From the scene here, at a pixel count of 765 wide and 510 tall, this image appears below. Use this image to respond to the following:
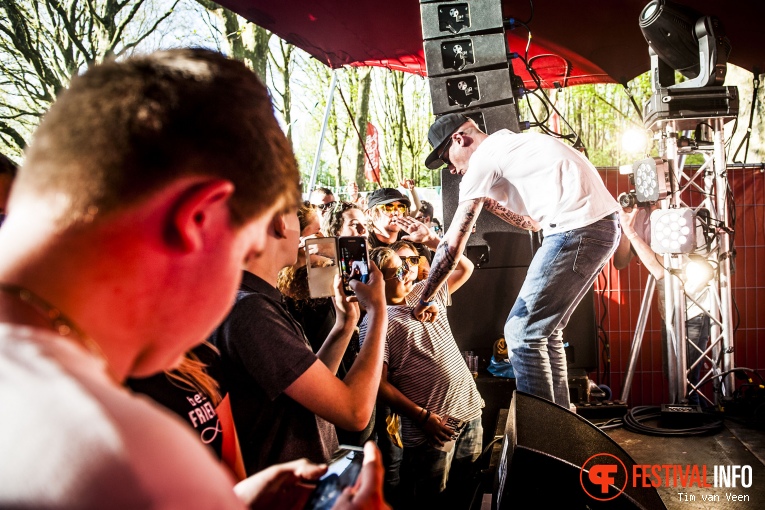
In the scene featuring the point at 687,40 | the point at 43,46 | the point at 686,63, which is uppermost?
the point at 43,46

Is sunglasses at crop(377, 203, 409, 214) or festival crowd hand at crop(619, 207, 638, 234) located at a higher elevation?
sunglasses at crop(377, 203, 409, 214)

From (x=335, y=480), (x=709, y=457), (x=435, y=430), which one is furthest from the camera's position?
(x=709, y=457)

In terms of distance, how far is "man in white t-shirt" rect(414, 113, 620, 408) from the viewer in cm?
312

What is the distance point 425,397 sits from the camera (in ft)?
10.2

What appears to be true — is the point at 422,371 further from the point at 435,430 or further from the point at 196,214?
the point at 196,214

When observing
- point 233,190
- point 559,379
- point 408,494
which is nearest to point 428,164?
point 559,379

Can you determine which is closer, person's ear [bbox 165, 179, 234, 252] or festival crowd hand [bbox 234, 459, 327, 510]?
person's ear [bbox 165, 179, 234, 252]

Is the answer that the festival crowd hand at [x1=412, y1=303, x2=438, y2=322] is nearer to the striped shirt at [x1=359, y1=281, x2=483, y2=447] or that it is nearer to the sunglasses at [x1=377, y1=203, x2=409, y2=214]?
the striped shirt at [x1=359, y1=281, x2=483, y2=447]

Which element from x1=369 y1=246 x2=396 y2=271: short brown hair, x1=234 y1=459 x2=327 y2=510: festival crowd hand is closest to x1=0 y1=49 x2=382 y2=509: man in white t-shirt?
x1=234 y1=459 x2=327 y2=510: festival crowd hand

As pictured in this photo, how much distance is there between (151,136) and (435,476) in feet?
9.36

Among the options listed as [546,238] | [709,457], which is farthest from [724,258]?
[546,238]

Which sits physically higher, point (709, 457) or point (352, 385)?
point (352, 385)

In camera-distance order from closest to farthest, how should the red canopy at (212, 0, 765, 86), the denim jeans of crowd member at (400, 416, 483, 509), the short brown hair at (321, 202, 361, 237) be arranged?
1. the denim jeans of crowd member at (400, 416, 483, 509)
2. the short brown hair at (321, 202, 361, 237)
3. the red canopy at (212, 0, 765, 86)

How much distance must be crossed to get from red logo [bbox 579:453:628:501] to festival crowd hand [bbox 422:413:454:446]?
3.64 ft
